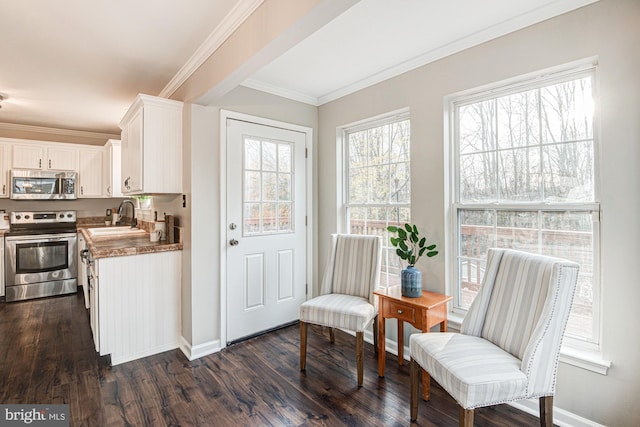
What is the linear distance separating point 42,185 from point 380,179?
15.6ft

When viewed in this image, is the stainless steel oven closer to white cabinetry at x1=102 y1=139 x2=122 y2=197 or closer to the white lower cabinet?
white cabinetry at x1=102 y1=139 x2=122 y2=197

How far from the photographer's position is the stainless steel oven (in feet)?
13.9

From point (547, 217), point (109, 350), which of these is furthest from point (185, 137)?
point (547, 217)

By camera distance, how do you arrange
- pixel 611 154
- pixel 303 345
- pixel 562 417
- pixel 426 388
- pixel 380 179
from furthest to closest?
pixel 380 179, pixel 303 345, pixel 426 388, pixel 562 417, pixel 611 154

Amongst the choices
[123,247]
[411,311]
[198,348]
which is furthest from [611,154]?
[123,247]

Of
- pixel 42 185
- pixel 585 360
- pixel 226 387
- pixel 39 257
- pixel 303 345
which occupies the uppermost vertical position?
pixel 42 185

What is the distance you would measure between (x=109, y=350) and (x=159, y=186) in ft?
4.50

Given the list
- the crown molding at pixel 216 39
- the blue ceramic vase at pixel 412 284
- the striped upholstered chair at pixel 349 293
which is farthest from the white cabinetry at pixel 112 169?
the blue ceramic vase at pixel 412 284

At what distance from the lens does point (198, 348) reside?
2.71 m

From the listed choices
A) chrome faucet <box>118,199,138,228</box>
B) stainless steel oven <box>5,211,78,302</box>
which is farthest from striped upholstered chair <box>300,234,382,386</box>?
stainless steel oven <box>5,211,78,302</box>

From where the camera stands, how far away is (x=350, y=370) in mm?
2473

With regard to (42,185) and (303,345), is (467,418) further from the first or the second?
(42,185)

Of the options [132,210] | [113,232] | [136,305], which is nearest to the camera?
[136,305]

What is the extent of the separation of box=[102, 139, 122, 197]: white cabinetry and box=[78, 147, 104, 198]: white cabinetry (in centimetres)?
7
